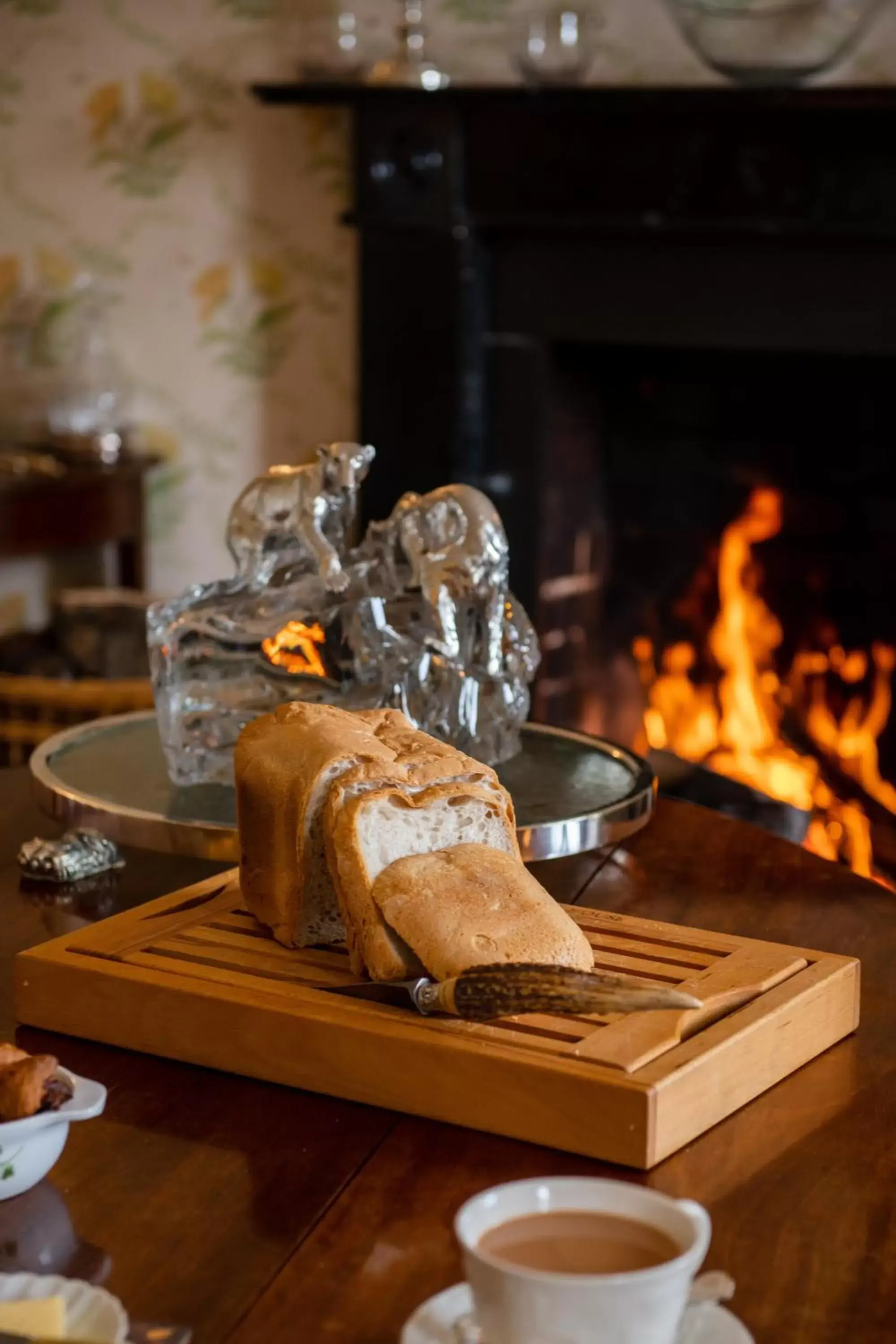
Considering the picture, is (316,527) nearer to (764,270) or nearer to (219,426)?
(764,270)

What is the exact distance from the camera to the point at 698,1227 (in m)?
0.65

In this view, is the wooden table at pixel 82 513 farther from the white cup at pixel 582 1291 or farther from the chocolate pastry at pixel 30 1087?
the white cup at pixel 582 1291

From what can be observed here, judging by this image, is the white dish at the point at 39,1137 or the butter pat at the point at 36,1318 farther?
the white dish at the point at 39,1137

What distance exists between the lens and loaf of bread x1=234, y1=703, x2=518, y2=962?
39.1 inches

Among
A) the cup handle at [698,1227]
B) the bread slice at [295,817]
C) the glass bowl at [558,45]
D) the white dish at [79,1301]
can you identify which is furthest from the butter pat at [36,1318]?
the glass bowl at [558,45]

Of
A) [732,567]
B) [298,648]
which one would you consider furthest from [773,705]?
[298,648]

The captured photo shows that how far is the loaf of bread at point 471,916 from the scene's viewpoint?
95 cm

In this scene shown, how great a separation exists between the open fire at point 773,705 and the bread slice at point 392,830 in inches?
82.7

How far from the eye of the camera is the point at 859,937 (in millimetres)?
1238

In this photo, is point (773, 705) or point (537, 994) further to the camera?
point (773, 705)

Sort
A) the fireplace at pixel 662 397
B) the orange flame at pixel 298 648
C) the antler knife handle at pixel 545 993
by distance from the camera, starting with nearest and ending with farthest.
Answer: the antler knife handle at pixel 545 993, the orange flame at pixel 298 648, the fireplace at pixel 662 397

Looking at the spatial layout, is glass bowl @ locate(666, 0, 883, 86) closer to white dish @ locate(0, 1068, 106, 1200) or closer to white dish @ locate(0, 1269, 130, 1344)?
white dish @ locate(0, 1068, 106, 1200)

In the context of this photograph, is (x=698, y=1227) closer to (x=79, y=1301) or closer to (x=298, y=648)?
(x=79, y=1301)

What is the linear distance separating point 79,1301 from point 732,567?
2.68 metres
